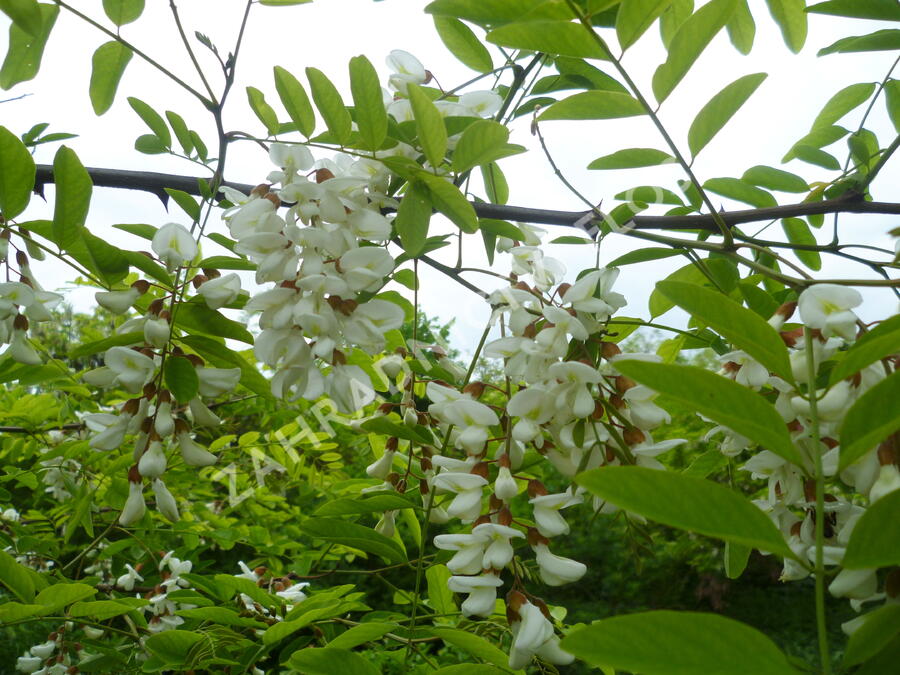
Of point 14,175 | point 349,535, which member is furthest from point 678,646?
point 14,175

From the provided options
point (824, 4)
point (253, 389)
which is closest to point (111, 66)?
point (253, 389)

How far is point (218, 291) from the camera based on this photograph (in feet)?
1.97

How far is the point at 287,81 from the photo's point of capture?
2.04ft

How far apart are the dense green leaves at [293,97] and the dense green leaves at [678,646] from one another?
1.60ft

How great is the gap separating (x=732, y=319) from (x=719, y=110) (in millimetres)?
267

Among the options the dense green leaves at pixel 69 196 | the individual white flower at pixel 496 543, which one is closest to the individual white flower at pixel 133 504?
the dense green leaves at pixel 69 196

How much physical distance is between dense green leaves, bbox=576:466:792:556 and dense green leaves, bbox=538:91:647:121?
32 cm

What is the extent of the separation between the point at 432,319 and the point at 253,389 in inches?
156

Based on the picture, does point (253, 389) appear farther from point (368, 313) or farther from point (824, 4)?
point (824, 4)

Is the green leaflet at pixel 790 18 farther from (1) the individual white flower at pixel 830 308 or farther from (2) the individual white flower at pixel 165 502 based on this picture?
(2) the individual white flower at pixel 165 502

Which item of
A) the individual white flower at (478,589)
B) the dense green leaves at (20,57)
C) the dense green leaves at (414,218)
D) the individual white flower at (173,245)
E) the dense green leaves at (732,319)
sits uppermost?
the dense green leaves at (20,57)

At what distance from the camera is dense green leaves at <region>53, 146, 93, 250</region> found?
584 mm

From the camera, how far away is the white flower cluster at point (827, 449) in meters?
0.38

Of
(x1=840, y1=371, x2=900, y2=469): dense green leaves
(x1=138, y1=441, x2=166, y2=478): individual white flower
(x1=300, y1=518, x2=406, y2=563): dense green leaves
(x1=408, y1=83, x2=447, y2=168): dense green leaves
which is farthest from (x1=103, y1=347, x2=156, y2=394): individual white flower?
(x1=840, y1=371, x2=900, y2=469): dense green leaves
